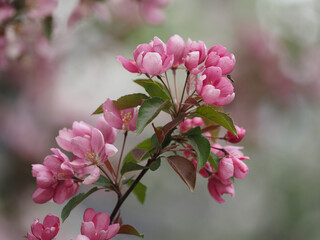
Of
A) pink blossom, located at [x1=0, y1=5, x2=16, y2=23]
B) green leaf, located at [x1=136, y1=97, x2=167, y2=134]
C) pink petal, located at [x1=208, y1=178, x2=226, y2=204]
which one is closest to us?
green leaf, located at [x1=136, y1=97, x2=167, y2=134]

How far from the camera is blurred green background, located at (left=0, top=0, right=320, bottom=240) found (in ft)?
7.27

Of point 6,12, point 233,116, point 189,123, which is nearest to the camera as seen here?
point 189,123

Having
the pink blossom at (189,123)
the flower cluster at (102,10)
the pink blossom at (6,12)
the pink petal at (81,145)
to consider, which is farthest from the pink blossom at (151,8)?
the pink petal at (81,145)

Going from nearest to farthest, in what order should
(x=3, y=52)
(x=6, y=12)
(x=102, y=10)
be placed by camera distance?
(x=6, y=12)
(x=3, y=52)
(x=102, y=10)

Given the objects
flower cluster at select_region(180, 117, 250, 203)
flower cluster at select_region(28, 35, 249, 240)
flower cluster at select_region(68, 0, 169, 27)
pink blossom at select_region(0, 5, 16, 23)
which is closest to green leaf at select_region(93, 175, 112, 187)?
flower cluster at select_region(28, 35, 249, 240)

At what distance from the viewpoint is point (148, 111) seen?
0.49 m

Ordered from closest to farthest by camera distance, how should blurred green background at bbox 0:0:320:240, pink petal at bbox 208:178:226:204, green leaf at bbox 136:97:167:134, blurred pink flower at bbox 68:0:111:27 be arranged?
green leaf at bbox 136:97:167:134 → pink petal at bbox 208:178:226:204 → blurred pink flower at bbox 68:0:111:27 → blurred green background at bbox 0:0:320:240

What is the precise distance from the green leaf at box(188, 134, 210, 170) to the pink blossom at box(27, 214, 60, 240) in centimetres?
19

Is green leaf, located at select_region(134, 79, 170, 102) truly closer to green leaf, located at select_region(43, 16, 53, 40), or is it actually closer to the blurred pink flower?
green leaf, located at select_region(43, 16, 53, 40)

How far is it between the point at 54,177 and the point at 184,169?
16 centimetres

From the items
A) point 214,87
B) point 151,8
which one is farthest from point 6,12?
point 214,87

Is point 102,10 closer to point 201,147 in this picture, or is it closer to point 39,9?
point 39,9

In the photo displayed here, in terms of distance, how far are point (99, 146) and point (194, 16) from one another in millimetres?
2858

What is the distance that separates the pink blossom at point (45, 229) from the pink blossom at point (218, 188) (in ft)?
0.70
